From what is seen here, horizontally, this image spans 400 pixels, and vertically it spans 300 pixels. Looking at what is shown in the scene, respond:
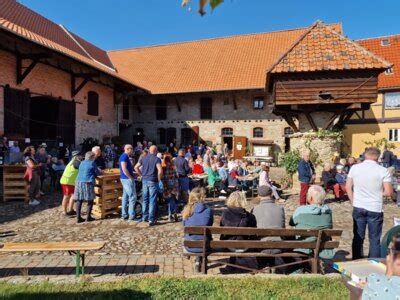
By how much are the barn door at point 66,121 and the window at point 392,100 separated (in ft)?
68.3

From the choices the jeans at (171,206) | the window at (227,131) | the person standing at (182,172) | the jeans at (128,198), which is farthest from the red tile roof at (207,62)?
the jeans at (128,198)

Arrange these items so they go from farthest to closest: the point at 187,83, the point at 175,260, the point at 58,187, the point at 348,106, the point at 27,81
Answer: the point at 187,83 < the point at 27,81 < the point at 348,106 < the point at 58,187 < the point at 175,260

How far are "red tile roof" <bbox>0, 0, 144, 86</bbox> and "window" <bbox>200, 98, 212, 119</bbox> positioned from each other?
616cm

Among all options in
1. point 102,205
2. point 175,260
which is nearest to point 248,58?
point 102,205

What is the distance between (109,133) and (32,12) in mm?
9077

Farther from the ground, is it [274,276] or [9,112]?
[9,112]

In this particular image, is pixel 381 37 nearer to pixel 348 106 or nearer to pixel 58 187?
pixel 348 106

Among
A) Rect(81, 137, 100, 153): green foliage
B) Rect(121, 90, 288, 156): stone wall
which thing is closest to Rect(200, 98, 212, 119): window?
Rect(121, 90, 288, 156): stone wall

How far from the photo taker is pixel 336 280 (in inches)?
161

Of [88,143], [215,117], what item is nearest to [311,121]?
[88,143]

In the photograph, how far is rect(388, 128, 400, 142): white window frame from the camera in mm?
23572

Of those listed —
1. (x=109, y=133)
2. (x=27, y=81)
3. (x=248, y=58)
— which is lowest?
(x=109, y=133)

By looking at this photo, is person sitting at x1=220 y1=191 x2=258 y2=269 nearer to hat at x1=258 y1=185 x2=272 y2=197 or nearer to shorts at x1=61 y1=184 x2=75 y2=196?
hat at x1=258 y1=185 x2=272 y2=197

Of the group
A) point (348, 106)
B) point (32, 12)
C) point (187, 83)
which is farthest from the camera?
point (187, 83)
